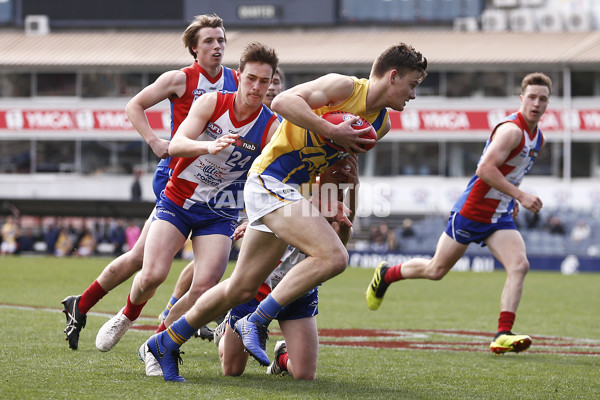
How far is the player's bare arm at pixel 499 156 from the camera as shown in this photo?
27.0ft

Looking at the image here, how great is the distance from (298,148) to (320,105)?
299mm

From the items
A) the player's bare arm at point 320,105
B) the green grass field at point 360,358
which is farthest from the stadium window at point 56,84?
Result: the player's bare arm at point 320,105

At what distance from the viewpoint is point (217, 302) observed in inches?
222

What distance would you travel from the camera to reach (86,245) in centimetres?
2794

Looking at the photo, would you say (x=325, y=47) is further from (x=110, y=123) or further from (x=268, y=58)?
(x=268, y=58)

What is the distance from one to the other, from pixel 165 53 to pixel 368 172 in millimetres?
9711

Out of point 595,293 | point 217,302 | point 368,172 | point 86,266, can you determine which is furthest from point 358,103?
point 368,172

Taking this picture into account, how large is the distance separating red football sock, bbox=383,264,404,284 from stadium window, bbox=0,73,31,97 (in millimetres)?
32781

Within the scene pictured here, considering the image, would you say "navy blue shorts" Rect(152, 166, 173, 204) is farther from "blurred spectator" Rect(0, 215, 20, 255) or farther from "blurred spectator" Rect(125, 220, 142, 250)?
"blurred spectator" Rect(0, 215, 20, 255)

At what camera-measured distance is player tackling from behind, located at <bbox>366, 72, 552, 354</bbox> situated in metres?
8.35

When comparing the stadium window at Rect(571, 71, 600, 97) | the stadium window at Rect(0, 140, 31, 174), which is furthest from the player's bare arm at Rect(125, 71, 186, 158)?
the stadium window at Rect(0, 140, 31, 174)

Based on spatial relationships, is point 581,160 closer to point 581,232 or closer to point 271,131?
point 581,232

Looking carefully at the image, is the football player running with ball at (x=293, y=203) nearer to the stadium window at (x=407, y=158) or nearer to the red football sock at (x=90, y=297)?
the red football sock at (x=90, y=297)

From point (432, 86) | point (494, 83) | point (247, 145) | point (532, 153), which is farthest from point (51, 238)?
point (247, 145)
